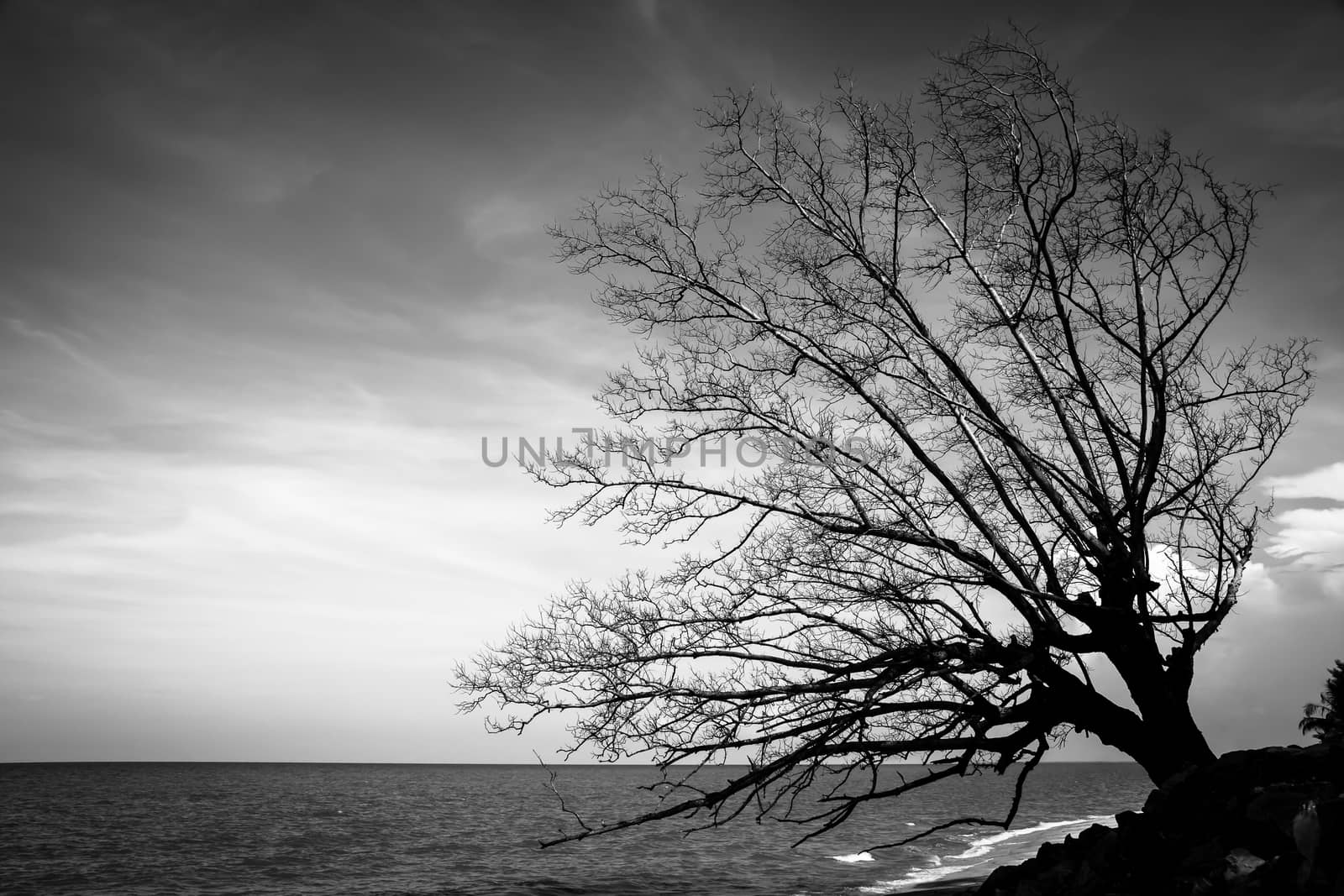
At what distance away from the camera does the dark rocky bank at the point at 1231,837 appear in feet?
17.5

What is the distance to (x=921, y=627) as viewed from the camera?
812 centimetres

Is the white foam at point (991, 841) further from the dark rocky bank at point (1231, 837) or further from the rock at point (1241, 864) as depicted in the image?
the rock at point (1241, 864)

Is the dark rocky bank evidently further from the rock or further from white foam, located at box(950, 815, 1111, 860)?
white foam, located at box(950, 815, 1111, 860)

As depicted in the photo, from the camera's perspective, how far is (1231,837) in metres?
6.04

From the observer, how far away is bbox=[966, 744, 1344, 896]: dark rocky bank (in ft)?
17.5

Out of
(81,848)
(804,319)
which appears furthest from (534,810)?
(804,319)

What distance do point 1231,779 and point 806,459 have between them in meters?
4.37

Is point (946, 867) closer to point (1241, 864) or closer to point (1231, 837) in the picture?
point (1231, 837)

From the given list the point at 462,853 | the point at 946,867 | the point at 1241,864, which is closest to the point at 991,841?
the point at 946,867

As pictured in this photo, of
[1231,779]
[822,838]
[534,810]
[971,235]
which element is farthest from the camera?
[534,810]

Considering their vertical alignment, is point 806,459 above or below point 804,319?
below

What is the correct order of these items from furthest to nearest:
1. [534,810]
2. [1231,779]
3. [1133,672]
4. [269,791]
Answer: [269,791] < [534,810] < [1133,672] < [1231,779]

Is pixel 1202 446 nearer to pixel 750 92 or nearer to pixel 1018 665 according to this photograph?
pixel 1018 665

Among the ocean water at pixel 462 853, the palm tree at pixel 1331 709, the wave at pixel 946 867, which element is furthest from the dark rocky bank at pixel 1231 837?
the palm tree at pixel 1331 709
